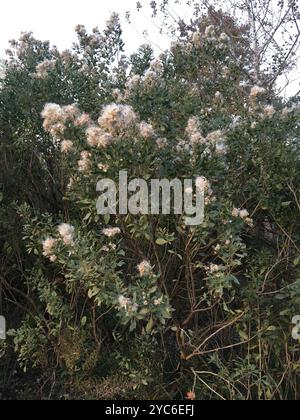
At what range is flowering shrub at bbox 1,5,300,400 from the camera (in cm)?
294

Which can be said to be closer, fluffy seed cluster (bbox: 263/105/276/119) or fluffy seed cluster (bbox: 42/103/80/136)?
fluffy seed cluster (bbox: 42/103/80/136)

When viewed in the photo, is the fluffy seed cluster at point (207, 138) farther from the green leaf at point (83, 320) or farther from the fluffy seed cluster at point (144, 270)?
the green leaf at point (83, 320)

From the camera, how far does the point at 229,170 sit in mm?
3504

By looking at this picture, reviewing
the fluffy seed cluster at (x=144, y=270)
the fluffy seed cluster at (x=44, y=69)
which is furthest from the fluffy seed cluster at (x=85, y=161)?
the fluffy seed cluster at (x=44, y=69)

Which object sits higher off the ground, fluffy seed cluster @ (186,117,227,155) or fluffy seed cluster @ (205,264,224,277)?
fluffy seed cluster @ (186,117,227,155)

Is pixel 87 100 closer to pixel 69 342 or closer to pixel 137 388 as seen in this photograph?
pixel 69 342

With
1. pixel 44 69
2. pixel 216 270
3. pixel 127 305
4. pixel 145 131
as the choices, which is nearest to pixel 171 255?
pixel 216 270

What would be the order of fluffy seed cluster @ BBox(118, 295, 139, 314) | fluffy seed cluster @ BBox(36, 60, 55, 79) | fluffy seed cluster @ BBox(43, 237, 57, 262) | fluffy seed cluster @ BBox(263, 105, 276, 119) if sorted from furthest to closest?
fluffy seed cluster @ BBox(36, 60, 55, 79) → fluffy seed cluster @ BBox(263, 105, 276, 119) → fluffy seed cluster @ BBox(43, 237, 57, 262) → fluffy seed cluster @ BBox(118, 295, 139, 314)

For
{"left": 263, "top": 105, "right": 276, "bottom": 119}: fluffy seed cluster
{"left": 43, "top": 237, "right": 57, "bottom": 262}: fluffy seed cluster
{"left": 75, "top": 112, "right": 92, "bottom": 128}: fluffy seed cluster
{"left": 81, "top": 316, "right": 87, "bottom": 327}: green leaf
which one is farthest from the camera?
{"left": 263, "top": 105, "right": 276, "bottom": 119}: fluffy seed cluster

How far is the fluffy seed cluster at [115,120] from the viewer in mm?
2811

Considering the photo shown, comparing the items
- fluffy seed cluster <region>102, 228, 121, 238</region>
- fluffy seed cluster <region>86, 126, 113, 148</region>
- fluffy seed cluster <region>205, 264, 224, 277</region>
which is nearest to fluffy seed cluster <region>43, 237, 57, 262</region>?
fluffy seed cluster <region>102, 228, 121, 238</region>

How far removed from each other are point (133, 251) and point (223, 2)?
7.60 m

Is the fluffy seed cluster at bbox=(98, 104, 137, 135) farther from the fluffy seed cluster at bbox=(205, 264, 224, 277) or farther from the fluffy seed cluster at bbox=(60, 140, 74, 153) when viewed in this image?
the fluffy seed cluster at bbox=(205, 264, 224, 277)
